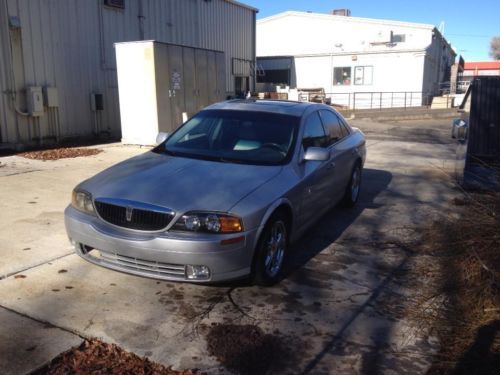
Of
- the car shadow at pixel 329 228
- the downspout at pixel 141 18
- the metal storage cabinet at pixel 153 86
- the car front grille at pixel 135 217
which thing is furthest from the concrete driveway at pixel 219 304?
the downspout at pixel 141 18

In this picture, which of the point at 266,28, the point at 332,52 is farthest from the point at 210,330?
the point at 266,28

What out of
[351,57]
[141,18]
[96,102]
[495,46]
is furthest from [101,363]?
[495,46]

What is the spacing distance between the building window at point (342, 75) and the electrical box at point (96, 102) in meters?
21.2

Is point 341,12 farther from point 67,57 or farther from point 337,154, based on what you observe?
point 337,154

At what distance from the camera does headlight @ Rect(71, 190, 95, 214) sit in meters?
4.00

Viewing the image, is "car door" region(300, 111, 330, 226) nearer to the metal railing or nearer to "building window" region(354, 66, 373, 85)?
the metal railing

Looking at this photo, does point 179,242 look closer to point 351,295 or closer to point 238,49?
point 351,295

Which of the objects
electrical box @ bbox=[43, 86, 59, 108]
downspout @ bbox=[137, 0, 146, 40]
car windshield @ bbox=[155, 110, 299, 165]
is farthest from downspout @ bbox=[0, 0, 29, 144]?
car windshield @ bbox=[155, 110, 299, 165]

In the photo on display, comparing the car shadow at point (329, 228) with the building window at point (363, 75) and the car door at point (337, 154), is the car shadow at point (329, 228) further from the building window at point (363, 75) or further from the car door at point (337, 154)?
the building window at point (363, 75)

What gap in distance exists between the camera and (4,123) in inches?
444

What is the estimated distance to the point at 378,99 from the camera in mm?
31078

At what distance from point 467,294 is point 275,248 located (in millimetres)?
1614

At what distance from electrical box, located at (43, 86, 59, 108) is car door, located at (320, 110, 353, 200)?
8.40 m

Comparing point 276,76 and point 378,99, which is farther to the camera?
point 276,76
